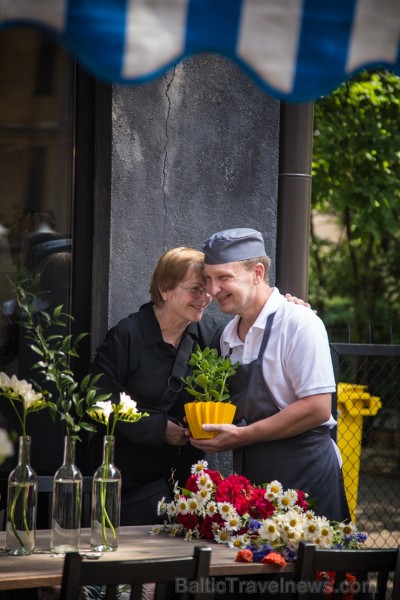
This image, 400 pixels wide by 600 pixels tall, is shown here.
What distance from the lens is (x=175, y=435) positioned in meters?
4.22

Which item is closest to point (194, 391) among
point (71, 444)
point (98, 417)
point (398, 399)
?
point (98, 417)

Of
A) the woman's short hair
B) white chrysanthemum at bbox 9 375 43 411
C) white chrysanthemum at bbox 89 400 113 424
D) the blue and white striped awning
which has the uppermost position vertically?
the blue and white striped awning

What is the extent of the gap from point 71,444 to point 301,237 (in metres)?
2.36

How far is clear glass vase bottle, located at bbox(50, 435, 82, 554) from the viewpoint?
3.41m

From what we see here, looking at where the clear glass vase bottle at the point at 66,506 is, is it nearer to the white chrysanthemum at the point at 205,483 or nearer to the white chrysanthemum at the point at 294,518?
the white chrysanthemum at the point at 205,483

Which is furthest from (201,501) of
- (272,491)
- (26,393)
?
(26,393)

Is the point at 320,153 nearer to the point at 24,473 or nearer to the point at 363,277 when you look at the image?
the point at 363,277

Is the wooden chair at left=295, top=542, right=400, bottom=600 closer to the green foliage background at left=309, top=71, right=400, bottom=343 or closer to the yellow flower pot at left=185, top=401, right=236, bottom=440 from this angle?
the yellow flower pot at left=185, top=401, right=236, bottom=440

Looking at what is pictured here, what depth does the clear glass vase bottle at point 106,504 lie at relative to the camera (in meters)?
3.44

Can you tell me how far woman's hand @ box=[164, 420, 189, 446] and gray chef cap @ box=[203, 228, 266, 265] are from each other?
27.9 inches

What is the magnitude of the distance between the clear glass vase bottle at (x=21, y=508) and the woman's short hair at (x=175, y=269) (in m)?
1.13

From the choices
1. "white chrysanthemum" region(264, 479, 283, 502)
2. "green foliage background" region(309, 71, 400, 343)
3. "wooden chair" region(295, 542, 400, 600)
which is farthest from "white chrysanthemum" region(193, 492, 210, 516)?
"green foliage background" region(309, 71, 400, 343)

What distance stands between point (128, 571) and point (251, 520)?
0.86 metres

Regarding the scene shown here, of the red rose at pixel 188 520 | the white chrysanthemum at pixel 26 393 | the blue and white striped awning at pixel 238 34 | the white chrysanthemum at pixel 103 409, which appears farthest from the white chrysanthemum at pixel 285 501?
the blue and white striped awning at pixel 238 34
